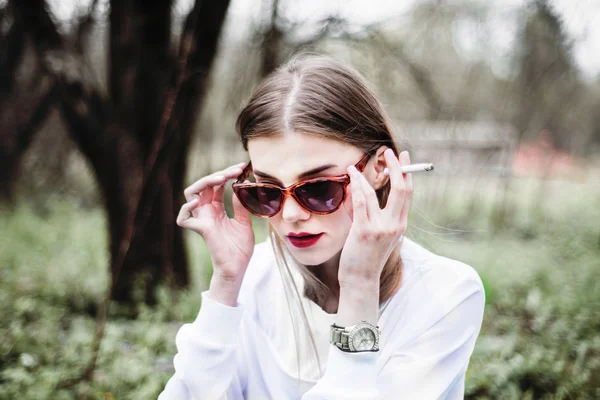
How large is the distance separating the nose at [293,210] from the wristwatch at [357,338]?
39cm

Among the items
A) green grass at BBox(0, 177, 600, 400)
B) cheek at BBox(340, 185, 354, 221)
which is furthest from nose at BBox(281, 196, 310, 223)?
green grass at BBox(0, 177, 600, 400)

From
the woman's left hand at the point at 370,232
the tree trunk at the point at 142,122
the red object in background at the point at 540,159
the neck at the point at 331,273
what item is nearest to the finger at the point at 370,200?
the woman's left hand at the point at 370,232

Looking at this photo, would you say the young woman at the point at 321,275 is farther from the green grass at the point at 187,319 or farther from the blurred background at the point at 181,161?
the green grass at the point at 187,319

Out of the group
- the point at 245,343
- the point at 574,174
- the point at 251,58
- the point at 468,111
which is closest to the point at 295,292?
the point at 245,343

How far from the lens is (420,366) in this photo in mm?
1396

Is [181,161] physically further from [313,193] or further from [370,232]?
[370,232]

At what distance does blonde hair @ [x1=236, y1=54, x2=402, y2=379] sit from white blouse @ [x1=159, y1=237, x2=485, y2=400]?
68 millimetres

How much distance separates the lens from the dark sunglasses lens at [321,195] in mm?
1495

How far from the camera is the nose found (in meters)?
1.54

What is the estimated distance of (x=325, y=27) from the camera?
13.5ft

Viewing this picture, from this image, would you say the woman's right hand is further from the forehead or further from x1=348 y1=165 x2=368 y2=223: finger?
x1=348 y1=165 x2=368 y2=223: finger

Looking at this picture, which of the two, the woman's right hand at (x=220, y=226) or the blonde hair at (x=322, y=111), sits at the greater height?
the blonde hair at (x=322, y=111)

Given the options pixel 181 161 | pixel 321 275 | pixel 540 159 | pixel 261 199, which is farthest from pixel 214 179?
pixel 540 159

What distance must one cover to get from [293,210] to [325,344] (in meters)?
0.53
